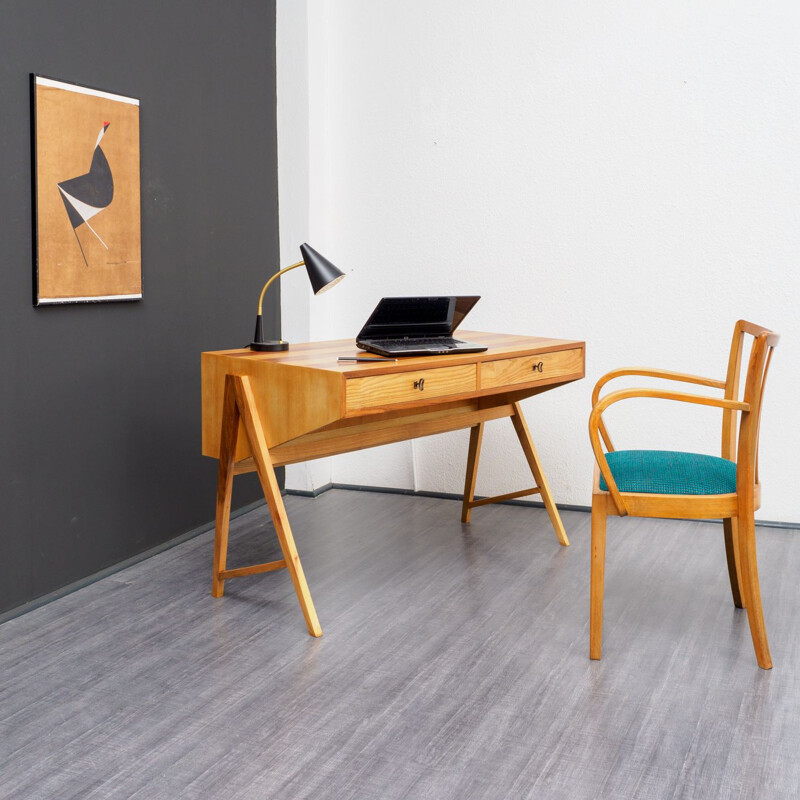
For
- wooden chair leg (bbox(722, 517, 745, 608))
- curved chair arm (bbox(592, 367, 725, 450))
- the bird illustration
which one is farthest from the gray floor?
the bird illustration

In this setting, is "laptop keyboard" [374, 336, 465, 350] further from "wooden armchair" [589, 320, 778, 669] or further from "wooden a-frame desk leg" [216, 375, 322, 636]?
"wooden armchair" [589, 320, 778, 669]

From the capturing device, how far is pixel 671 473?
96.8 inches

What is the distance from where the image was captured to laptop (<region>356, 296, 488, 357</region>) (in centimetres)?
280

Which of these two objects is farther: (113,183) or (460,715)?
(113,183)

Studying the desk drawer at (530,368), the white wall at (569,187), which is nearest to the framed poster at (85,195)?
the white wall at (569,187)

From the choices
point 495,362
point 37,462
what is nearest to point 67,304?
point 37,462

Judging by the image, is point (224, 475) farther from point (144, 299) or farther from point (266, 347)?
point (144, 299)

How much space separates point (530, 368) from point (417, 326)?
0.41m

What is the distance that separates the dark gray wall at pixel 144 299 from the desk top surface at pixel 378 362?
49 cm

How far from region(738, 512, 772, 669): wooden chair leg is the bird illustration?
2.11 m

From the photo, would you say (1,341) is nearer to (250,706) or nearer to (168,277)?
(168,277)

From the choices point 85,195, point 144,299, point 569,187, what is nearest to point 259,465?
point 144,299

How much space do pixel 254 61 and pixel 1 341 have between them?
6.00 feet

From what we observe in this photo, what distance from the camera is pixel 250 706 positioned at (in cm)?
216
